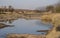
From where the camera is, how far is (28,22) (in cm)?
352

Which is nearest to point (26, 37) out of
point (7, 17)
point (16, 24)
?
point (16, 24)

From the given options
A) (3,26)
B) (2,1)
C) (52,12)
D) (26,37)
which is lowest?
(26,37)

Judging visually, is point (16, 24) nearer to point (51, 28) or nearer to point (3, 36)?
point (3, 36)

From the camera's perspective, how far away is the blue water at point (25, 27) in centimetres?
349

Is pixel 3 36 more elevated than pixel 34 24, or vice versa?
pixel 34 24

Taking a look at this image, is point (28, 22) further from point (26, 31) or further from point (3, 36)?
point (3, 36)

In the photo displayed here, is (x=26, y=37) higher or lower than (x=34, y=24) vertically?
lower

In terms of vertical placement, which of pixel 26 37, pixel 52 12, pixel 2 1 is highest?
pixel 2 1

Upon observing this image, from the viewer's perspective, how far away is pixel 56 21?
344 cm

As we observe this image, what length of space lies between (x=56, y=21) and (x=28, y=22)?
56 centimetres

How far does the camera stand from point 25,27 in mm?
3512

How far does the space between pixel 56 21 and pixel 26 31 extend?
0.63m

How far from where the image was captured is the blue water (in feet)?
11.4

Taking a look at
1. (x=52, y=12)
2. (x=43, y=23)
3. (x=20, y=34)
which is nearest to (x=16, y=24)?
(x=20, y=34)
